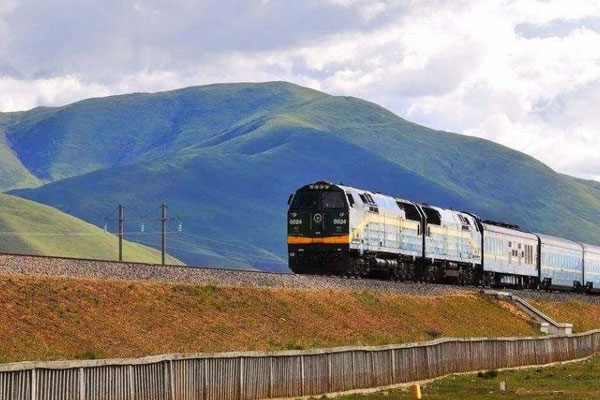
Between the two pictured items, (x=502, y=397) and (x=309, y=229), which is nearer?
(x=502, y=397)

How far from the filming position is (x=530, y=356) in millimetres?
56094

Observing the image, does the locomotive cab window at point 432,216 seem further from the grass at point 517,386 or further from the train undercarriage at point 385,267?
the grass at point 517,386

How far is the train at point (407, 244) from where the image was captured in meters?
68.0

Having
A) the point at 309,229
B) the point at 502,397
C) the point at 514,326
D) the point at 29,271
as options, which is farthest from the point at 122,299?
the point at 514,326

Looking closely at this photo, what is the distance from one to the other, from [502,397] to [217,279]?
2067 centimetres

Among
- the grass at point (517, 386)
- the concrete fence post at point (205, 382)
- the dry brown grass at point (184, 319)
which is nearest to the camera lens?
the concrete fence post at point (205, 382)

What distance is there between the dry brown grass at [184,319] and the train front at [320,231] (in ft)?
8.64

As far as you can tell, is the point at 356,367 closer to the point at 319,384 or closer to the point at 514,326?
the point at 319,384

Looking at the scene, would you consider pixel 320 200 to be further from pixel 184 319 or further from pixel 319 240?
pixel 184 319

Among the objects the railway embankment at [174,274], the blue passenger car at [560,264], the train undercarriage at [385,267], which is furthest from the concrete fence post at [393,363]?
the blue passenger car at [560,264]

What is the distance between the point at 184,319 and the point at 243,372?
17797 mm

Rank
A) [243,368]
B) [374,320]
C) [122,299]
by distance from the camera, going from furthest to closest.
Answer: 1. [374,320]
2. [122,299]
3. [243,368]

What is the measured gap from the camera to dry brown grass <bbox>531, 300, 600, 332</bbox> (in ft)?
→ 292

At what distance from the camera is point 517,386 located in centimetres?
4475
